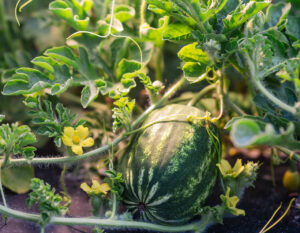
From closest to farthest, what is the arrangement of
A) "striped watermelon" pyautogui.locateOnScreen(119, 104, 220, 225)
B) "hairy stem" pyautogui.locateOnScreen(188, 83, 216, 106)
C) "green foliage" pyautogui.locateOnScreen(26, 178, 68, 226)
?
"green foliage" pyautogui.locateOnScreen(26, 178, 68, 226), "striped watermelon" pyautogui.locateOnScreen(119, 104, 220, 225), "hairy stem" pyautogui.locateOnScreen(188, 83, 216, 106)

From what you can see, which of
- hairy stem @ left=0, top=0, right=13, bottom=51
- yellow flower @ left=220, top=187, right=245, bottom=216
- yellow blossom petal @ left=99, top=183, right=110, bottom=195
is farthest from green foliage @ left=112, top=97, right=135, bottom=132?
hairy stem @ left=0, top=0, right=13, bottom=51

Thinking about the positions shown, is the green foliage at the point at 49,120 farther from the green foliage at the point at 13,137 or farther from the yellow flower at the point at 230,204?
the yellow flower at the point at 230,204

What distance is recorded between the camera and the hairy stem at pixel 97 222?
4.01 feet

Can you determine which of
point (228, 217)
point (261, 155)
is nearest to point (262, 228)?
point (228, 217)

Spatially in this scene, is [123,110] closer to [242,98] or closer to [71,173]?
[71,173]

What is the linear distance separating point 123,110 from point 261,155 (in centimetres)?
100

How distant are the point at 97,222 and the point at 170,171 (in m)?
0.31

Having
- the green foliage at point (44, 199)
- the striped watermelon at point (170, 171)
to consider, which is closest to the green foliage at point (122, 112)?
the striped watermelon at point (170, 171)

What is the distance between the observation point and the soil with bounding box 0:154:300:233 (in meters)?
1.39

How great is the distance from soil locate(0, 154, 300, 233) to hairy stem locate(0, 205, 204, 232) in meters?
0.13

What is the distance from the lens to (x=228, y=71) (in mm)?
1744

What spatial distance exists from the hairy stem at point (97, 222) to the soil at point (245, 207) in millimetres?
127

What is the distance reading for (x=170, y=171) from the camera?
1.30 meters

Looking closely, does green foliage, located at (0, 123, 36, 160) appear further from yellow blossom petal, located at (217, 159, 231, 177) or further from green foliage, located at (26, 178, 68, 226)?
yellow blossom petal, located at (217, 159, 231, 177)
